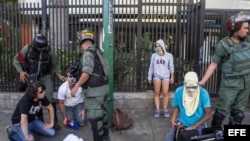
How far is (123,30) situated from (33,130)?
2.59m

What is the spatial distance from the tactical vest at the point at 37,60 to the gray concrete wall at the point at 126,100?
155 cm

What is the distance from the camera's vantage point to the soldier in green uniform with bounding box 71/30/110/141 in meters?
4.52

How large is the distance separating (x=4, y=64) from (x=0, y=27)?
74 centimetres

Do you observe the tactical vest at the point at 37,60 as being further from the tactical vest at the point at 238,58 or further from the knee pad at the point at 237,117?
the knee pad at the point at 237,117

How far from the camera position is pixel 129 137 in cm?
546

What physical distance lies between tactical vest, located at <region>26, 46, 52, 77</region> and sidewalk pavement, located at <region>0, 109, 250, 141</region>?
104 centimetres

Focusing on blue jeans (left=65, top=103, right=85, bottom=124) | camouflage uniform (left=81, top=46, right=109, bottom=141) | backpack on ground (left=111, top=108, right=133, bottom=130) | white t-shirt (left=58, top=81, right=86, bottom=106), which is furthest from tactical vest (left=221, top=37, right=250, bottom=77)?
blue jeans (left=65, top=103, right=85, bottom=124)

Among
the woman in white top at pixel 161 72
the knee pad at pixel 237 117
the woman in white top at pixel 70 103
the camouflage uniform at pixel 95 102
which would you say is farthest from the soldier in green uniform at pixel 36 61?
the knee pad at pixel 237 117

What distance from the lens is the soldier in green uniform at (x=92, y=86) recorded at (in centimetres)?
452

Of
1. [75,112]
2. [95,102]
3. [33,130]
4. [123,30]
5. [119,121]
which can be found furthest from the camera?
[123,30]

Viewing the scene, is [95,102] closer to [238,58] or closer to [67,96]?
[67,96]

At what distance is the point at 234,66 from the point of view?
456cm

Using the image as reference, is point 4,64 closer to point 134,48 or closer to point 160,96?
point 134,48

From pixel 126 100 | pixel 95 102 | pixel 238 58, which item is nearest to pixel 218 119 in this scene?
pixel 238 58
